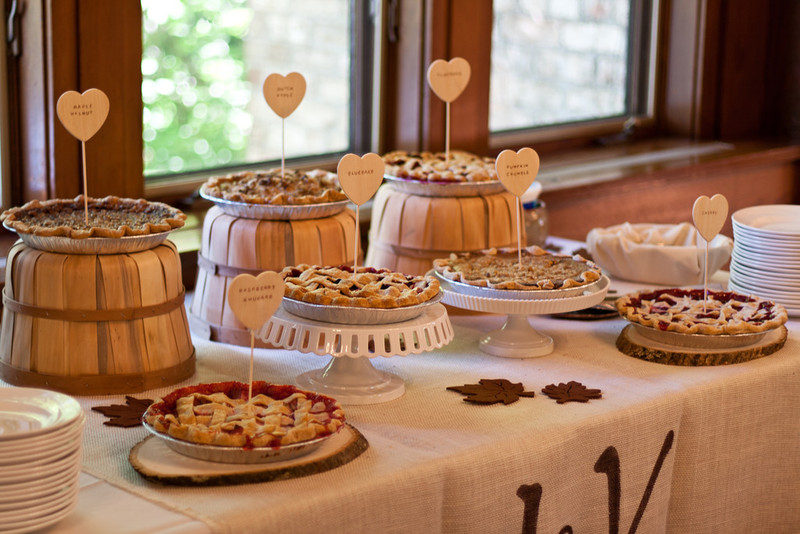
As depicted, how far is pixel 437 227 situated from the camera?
2.09 meters

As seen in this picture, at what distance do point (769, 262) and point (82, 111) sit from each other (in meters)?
1.34

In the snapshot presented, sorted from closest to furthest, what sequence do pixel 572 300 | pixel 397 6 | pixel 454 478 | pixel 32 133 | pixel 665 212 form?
pixel 454 478 → pixel 572 300 → pixel 32 133 → pixel 397 6 → pixel 665 212

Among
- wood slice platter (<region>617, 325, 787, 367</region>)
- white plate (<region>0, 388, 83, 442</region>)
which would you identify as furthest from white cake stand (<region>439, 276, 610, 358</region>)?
white plate (<region>0, 388, 83, 442</region>)

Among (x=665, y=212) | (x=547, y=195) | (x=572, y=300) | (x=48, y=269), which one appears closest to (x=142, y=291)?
(x=48, y=269)

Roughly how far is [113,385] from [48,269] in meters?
0.20

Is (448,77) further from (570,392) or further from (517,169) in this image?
(570,392)

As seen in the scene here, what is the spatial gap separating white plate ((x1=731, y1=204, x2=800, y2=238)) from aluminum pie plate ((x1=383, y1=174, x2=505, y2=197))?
1.67 ft

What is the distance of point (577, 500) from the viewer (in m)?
1.57

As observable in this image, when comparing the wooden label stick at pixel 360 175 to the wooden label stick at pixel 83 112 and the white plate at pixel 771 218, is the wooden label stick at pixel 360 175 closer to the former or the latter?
the wooden label stick at pixel 83 112

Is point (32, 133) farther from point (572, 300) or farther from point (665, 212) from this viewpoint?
point (665, 212)

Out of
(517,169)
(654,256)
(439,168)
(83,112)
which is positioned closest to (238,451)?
(83,112)

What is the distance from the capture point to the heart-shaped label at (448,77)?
2229 mm

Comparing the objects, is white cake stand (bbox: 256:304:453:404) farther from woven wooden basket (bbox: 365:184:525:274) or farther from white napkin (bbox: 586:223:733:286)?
white napkin (bbox: 586:223:733:286)

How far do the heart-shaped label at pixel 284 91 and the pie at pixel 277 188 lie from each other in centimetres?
12
